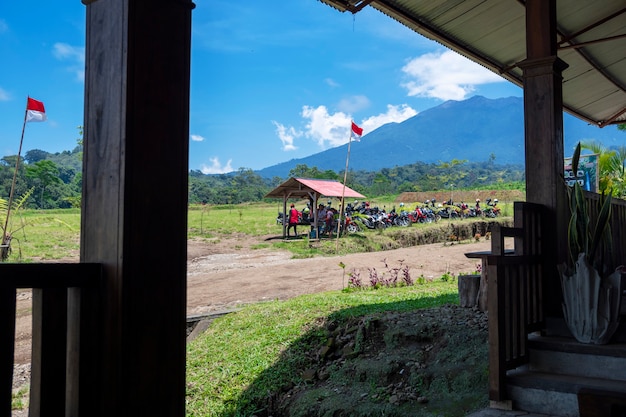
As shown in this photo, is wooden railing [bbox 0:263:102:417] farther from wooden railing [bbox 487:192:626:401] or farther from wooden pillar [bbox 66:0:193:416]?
wooden railing [bbox 487:192:626:401]

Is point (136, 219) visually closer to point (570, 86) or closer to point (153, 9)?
point (153, 9)

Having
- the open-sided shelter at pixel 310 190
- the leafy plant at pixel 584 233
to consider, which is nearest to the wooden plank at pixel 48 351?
the leafy plant at pixel 584 233

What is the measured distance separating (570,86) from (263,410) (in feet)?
18.4

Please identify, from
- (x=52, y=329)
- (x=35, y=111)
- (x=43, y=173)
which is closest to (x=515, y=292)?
(x=52, y=329)

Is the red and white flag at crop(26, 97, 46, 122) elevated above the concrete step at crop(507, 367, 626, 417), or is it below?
above

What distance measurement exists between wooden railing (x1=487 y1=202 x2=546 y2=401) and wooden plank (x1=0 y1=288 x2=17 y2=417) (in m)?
2.59

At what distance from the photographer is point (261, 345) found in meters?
5.38

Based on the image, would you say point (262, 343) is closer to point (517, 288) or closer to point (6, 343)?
point (517, 288)

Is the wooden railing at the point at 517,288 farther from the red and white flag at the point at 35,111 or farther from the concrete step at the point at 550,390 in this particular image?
the red and white flag at the point at 35,111

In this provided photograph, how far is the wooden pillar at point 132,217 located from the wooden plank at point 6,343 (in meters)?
0.17

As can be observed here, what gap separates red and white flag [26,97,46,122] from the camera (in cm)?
855

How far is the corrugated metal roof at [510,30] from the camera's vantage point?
4613mm

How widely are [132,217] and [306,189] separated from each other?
17.5 metres

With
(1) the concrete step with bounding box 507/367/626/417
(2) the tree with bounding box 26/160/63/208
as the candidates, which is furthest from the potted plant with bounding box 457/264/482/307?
(2) the tree with bounding box 26/160/63/208
